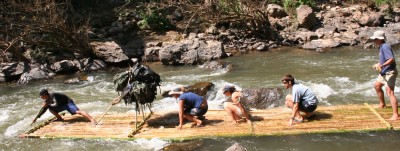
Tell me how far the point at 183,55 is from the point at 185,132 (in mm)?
8748

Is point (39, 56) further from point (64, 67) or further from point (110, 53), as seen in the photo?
point (110, 53)

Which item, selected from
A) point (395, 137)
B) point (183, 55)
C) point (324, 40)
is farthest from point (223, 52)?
point (395, 137)

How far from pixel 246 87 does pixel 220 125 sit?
14.4ft

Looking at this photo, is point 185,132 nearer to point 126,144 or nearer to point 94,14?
point 126,144

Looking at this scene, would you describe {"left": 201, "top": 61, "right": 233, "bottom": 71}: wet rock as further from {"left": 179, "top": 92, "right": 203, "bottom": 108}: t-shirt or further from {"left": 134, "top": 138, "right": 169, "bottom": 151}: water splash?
{"left": 134, "top": 138, "right": 169, "bottom": 151}: water splash

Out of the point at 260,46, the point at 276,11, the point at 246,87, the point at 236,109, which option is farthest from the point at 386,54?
the point at 276,11

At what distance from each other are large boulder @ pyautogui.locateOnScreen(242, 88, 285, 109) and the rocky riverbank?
19.5ft

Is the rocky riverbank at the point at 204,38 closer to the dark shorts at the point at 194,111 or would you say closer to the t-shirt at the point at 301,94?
the dark shorts at the point at 194,111

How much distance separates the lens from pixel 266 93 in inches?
405

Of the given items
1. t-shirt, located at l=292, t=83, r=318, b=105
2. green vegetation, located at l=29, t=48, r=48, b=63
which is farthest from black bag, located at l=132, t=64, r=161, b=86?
green vegetation, located at l=29, t=48, r=48, b=63

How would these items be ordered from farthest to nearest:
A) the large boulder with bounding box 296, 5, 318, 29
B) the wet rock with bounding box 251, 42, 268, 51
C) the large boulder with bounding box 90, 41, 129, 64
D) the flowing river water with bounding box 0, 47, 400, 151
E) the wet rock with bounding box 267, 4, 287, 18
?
the wet rock with bounding box 267, 4, 287, 18 → the large boulder with bounding box 296, 5, 318, 29 → the wet rock with bounding box 251, 42, 268, 51 → the large boulder with bounding box 90, 41, 129, 64 → the flowing river water with bounding box 0, 47, 400, 151

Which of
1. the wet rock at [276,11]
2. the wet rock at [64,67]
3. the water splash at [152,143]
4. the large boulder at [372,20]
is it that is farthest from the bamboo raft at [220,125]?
the wet rock at [276,11]

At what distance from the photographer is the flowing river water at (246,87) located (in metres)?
7.11

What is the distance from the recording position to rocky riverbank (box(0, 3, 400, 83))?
52.9 feet
